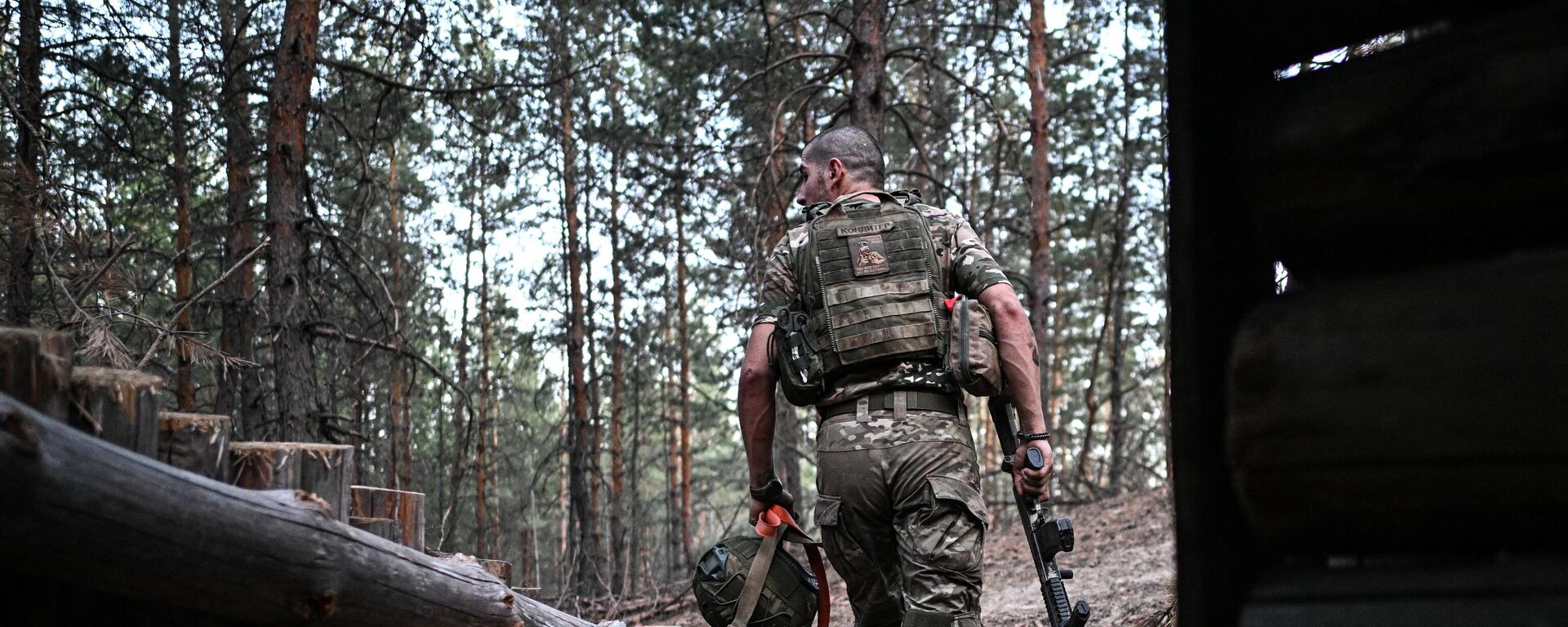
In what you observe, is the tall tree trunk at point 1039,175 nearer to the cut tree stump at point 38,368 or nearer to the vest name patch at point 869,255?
the vest name patch at point 869,255

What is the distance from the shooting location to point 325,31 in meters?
11.0

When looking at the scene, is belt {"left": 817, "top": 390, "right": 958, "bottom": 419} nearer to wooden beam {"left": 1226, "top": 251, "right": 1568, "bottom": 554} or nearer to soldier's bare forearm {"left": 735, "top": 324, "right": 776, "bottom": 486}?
soldier's bare forearm {"left": 735, "top": 324, "right": 776, "bottom": 486}

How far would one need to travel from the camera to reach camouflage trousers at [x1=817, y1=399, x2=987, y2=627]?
12.3 ft

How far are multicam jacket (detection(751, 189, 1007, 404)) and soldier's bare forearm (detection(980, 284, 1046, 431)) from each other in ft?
0.30

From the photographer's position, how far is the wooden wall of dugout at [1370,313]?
3.71ft

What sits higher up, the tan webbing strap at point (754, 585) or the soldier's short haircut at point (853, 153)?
the soldier's short haircut at point (853, 153)

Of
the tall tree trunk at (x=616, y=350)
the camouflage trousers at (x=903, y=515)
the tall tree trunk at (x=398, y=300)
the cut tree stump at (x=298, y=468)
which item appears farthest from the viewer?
the tall tree trunk at (x=398, y=300)

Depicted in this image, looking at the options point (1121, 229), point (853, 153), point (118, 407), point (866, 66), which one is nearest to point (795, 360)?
point (853, 153)

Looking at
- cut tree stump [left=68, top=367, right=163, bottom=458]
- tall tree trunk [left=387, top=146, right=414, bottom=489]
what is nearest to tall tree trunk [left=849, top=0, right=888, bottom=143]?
cut tree stump [left=68, top=367, right=163, bottom=458]

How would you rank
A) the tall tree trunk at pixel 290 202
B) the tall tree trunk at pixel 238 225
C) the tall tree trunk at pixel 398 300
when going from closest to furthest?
1. the tall tree trunk at pixel 290 202
2. the tall tree trunk at pixel 238 225
3. the tall tree trunk at pixel 398 300

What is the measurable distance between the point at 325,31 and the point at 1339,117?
1139 centimetres

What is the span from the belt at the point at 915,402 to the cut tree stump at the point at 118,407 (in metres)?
2.41

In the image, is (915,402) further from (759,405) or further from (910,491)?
(759,405)

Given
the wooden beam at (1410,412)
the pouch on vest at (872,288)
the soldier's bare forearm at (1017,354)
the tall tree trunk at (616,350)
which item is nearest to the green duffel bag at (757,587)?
the pouch on vest at (872,288)
